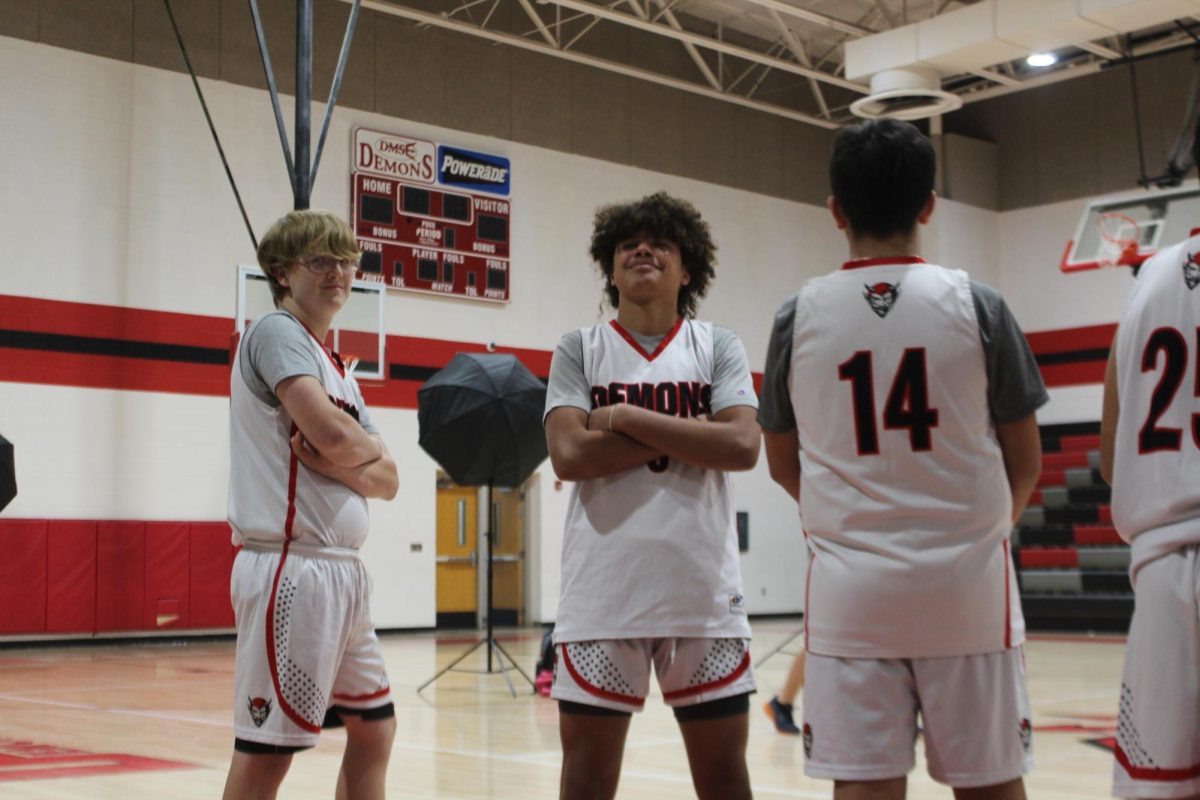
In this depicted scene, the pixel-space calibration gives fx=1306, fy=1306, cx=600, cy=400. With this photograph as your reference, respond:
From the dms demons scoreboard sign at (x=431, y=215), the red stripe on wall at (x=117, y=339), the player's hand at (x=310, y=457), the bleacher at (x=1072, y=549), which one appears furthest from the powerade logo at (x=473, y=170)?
the player's hand at (x=310, y=457)

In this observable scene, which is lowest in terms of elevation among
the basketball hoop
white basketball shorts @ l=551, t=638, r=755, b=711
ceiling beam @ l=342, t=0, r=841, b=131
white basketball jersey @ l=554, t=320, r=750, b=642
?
white basketball shorts @ l=551, t=638, r=755, b=711

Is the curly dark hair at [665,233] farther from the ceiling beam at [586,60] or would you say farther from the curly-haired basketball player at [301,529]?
the ceiling beam at [586,60]

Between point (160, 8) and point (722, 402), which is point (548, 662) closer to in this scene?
point (722, 402)

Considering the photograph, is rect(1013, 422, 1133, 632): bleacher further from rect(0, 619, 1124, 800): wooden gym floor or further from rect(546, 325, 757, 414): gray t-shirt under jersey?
rect(546, 325, 757, 414): gray t-shirt under jersey

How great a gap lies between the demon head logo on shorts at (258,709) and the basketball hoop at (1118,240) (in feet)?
49.8

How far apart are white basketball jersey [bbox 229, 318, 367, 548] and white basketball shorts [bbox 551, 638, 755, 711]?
62cm

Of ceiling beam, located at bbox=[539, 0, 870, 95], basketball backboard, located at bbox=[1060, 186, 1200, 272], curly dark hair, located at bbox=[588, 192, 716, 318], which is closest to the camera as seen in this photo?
curly dark hair, located at bbox=[588, 192, 716, 318]

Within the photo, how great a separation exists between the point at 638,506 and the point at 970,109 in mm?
20118

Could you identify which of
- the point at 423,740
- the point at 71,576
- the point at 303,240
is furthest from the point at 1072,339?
the point at 303,240

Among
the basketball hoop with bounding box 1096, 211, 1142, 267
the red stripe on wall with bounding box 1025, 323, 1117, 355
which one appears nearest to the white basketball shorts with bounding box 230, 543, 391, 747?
the basketball hoop with bounding box 1096, 211, 1142, 267

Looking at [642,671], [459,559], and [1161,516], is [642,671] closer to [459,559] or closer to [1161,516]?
[1161,516]

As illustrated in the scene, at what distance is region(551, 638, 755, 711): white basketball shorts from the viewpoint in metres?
2.97

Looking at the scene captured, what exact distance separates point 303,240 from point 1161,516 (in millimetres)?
2000

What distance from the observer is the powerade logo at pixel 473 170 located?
17.3m
